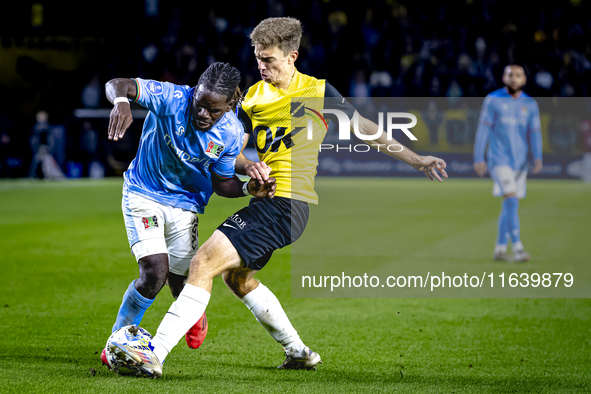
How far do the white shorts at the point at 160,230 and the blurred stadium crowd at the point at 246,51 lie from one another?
55.4 ft

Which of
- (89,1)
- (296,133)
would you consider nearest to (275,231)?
(296,133)

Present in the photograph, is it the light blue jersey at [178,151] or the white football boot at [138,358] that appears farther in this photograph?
the light blue jersey at [178,151]

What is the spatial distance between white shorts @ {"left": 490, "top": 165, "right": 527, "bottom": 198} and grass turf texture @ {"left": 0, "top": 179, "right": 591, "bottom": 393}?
3.04 feet

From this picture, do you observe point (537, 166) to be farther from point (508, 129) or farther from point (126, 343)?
point (126, 343)

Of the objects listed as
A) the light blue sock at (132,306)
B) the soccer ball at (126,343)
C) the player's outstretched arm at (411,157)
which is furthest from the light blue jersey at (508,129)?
the soccer ball at (126,343)

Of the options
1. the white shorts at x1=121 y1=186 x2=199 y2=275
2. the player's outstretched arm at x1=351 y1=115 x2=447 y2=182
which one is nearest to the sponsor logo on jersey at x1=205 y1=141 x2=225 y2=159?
the white shorts at x1=121 y1=186 x2=199 y2=275

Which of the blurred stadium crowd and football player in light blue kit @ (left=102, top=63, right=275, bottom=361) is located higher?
the blurred stadium crowd

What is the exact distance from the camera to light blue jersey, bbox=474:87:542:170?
27.2 feet

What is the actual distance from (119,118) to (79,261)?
16.8ft

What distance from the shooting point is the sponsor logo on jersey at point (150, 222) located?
159 inches

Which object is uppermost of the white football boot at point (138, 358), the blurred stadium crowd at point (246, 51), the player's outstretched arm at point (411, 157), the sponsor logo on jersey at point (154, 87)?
the blurred stadium crowd at point (246, 51)

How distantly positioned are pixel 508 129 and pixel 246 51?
15.5 metres

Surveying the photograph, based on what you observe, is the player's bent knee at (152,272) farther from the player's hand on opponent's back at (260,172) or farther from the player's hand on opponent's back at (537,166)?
the player's hand on opponent's back at (537,166)

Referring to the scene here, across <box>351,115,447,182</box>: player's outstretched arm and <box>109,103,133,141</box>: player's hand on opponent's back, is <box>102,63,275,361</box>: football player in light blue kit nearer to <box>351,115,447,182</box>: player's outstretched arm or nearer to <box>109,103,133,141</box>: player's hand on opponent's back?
<box>109,103,133,141</box>: player's hand on opponent's back
